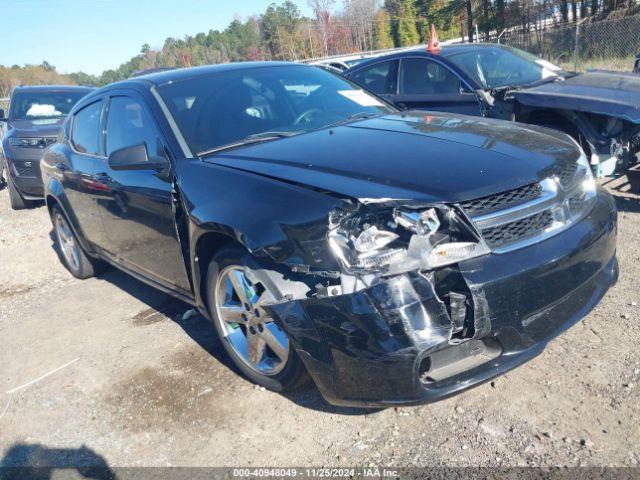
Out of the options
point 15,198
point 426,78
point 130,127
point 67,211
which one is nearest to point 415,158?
point 130,127

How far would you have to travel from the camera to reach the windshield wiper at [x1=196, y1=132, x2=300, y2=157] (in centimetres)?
343

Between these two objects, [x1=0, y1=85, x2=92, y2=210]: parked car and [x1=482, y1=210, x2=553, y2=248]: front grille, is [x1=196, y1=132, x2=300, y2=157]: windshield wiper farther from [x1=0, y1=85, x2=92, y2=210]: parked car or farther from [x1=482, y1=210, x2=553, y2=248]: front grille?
[x1=0, y1=85, x2=92, y2=210]: parked car

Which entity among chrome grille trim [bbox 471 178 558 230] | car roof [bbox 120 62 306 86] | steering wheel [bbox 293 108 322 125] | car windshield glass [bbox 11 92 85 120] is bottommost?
chrome grille trim [bbox 471 178 558 230]

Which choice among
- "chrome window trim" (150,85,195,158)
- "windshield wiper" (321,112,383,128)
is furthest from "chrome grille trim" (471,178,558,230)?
"chrome window trim" (150,85,195,158)

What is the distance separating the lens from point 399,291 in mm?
2312

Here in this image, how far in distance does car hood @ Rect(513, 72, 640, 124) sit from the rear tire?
7.57 meters

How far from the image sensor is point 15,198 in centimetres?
927

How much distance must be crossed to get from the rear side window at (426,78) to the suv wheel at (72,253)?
4.22 m

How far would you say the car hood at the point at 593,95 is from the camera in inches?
199

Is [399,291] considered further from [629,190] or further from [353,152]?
[629,190]

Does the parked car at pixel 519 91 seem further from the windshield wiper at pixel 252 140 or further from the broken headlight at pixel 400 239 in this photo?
the broken headlight at pixel 400 239

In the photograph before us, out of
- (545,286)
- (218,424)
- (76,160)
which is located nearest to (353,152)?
(545,286)

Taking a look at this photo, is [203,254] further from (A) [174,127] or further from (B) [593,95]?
(B) [593,95]

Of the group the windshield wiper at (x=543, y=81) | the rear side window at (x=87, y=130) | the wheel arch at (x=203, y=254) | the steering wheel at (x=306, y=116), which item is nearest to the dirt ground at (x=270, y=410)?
the wheel arch at (x=203, y=254)
